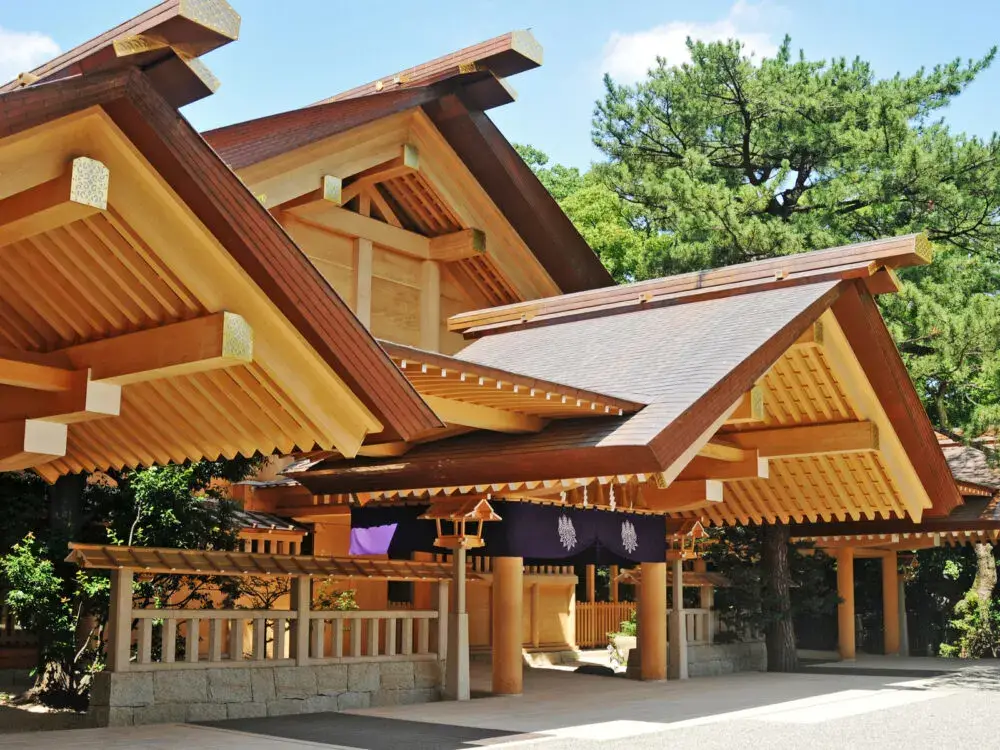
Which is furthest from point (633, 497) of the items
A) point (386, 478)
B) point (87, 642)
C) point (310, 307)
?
point (310, 307)

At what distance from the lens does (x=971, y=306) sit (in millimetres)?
20500

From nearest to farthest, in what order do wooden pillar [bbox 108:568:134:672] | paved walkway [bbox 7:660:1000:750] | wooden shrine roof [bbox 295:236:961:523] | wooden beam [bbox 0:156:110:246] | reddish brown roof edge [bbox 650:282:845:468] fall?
wooden beam [bbox 0:156:110:246] < paved walkway [bbox 7:660:1000:750] < wooden pillar [bbox 108:568:134:672] < reddish brown roof edge [bbox 650:282:845:468] < wooden shrine roof [bbox 295:236:961:523]

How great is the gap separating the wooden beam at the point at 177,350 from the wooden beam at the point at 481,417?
3193 millimetres

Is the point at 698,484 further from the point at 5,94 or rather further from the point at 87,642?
the point at 5,94

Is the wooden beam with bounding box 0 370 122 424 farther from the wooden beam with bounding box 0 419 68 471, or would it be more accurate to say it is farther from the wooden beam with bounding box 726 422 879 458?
the wooden beam with bounding box 726 422 879 458

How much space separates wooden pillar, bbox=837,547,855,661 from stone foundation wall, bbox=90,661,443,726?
11.2 m

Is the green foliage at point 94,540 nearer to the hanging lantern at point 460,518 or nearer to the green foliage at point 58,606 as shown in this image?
the green foliage at point 58,606

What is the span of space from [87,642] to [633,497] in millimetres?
6550

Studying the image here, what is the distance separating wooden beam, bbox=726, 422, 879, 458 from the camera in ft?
43.0

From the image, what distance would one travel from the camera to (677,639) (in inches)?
603

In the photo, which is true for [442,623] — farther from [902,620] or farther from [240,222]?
[902,620]

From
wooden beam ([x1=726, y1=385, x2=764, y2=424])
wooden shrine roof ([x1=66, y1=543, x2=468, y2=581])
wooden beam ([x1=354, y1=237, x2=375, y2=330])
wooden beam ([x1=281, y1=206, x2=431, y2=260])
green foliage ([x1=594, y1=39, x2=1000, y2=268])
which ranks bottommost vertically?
wooden shrine roof ([x1=66, y1=543, x2=468, y2=581])

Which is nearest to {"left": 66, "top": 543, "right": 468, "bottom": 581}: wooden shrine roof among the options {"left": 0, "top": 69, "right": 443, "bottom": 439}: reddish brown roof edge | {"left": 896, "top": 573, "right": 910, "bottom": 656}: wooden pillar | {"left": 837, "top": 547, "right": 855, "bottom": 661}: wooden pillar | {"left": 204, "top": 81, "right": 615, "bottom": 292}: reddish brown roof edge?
{"left": 0, "top": 69, "right": 443, "bottom": 439}: reddish brown roof edge

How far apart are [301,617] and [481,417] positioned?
254cm
